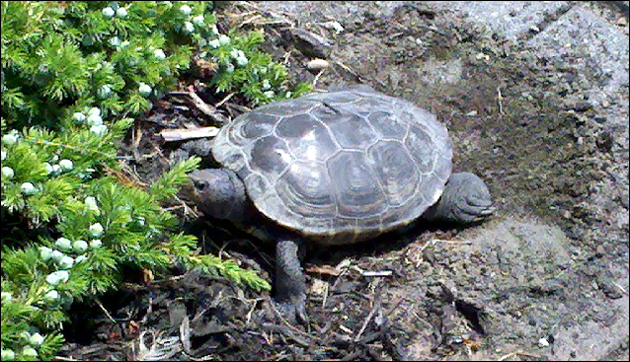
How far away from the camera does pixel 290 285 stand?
3.62 m

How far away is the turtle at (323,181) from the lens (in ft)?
12.1

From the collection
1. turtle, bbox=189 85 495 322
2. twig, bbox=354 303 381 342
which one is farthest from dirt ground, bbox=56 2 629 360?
turtle, bbox=189 85 495 322

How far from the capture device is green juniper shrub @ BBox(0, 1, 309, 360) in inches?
119

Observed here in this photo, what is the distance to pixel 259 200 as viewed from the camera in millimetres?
3695

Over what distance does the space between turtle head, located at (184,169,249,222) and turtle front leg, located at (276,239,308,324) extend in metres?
0.27

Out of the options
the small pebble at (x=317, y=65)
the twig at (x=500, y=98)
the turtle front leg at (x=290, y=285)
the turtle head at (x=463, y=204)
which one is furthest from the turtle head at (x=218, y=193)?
the twig at (x=500, y=98)

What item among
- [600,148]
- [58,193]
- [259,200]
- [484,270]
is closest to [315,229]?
[259,200]

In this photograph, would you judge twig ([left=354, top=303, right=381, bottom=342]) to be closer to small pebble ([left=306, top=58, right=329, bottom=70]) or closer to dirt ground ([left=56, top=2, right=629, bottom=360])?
dirt ground ([left=56, top=2, right=629, bottom=360])

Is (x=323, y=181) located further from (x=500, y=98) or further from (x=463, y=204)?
(x=500, y=98)

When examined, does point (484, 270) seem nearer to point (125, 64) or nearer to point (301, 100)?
point (301, 100)

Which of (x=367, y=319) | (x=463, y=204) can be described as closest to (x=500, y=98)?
(x=463, y=204)

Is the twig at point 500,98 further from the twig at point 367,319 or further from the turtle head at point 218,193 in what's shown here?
the turtle head at point 218,193

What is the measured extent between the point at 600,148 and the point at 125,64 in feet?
8.46

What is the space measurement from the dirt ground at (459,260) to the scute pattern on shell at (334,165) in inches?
9.6
